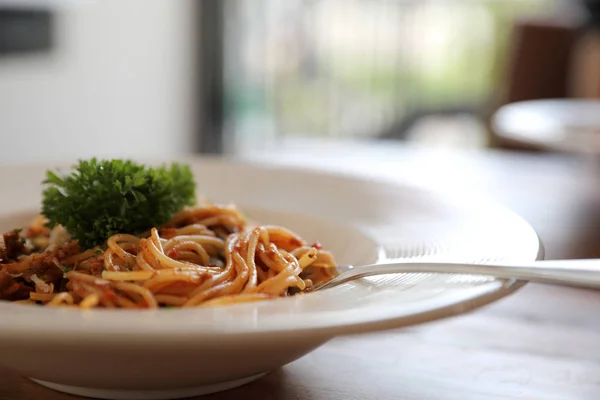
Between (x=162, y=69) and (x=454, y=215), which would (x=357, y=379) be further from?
(x=162, y=69)

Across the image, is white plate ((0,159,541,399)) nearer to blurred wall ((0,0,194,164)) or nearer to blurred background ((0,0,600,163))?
blurred wall ((0,0,194,164))

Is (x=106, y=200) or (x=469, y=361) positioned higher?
(x=106, y=200)

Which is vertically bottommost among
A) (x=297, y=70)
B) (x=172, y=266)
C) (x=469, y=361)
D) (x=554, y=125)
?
(x=469, y=361)

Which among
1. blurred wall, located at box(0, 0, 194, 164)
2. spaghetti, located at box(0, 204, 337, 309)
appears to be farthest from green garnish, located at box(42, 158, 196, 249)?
blurred wall, located at box(0, 0, 194, 164)

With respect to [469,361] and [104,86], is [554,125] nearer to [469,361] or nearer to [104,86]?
[469,361]

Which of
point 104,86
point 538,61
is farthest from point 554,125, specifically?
point 104,86
